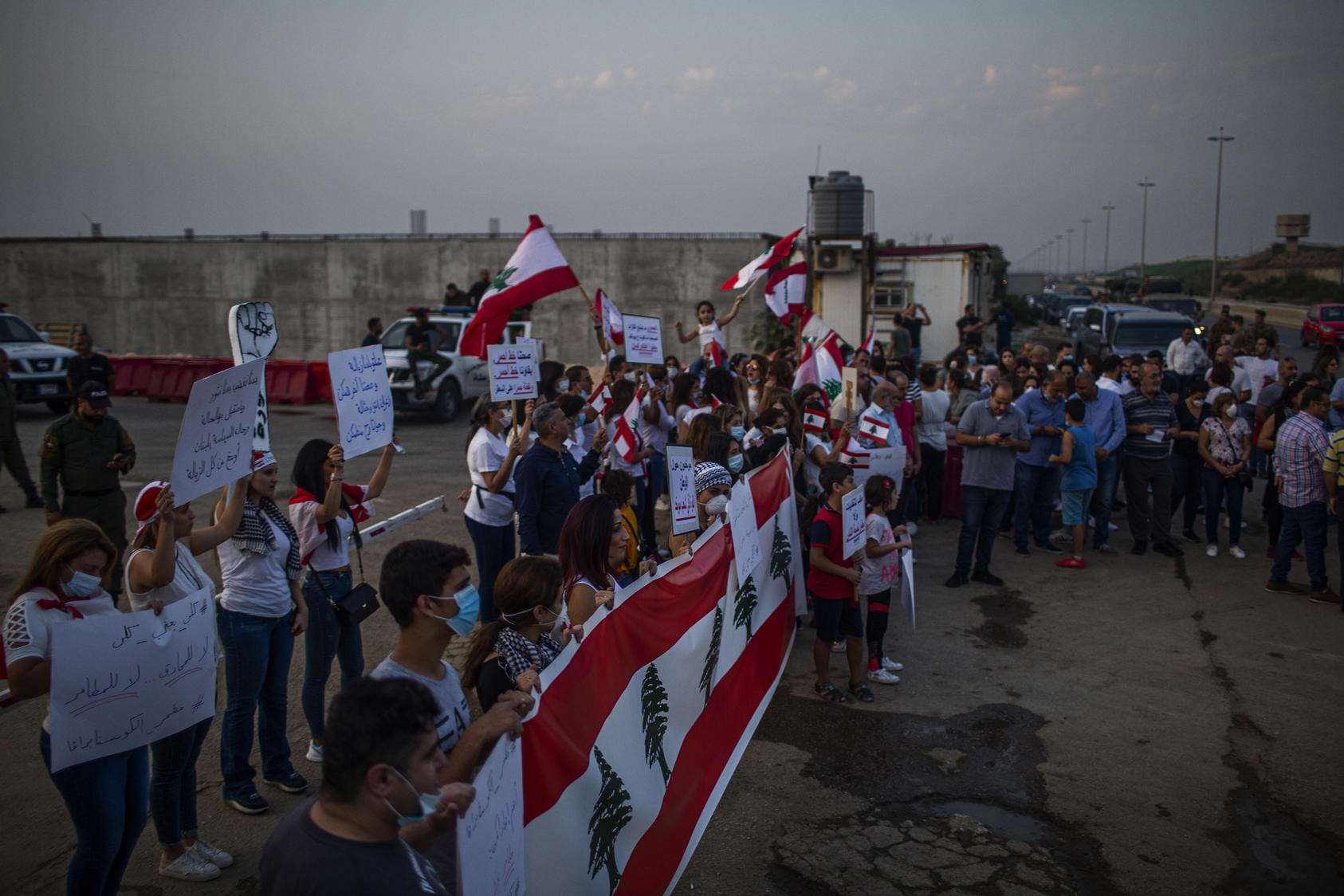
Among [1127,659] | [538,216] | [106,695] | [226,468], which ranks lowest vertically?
[1127,659]

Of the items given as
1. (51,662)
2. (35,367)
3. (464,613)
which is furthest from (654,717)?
(35,367)

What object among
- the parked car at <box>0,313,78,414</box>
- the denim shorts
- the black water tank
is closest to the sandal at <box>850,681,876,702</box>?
the denim shorts

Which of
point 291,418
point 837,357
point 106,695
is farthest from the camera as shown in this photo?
A: point 291,418

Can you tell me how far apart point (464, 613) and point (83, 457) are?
6.14 meters

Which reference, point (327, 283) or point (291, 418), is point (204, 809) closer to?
point (291, 418)

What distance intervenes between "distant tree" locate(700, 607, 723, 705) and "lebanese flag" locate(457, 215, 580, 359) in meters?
3.47

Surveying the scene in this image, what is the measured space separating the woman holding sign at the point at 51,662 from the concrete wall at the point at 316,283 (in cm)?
2365

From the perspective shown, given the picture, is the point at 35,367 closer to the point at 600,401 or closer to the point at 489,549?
the point at 600,401

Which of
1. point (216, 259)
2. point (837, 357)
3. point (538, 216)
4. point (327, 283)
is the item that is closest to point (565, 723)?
point (538, 216)

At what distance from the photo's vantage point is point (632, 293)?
2808 centimetres

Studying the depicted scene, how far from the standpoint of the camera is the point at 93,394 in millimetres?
7512

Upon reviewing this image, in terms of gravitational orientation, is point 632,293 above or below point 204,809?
above

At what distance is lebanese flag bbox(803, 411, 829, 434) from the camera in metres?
8.59

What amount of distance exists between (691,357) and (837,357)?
55.4 feet
